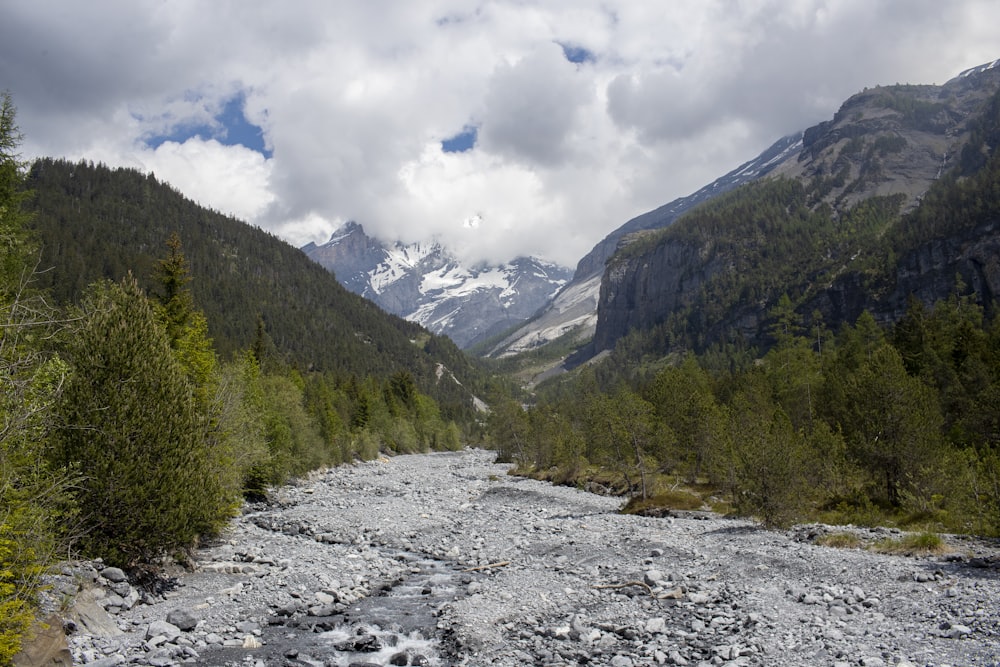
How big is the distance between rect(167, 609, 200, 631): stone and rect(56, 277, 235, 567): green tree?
8.98 ft

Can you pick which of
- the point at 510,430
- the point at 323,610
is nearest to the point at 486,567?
the point at 323,610

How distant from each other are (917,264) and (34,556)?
226017 millimetres

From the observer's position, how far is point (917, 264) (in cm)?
18500

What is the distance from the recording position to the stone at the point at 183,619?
1695 centimetres

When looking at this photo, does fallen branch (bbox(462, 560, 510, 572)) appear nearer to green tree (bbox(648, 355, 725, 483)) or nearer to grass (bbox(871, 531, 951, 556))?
grass (bbox(871, 531, 951, 556))

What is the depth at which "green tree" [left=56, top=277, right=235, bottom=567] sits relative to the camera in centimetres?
1769

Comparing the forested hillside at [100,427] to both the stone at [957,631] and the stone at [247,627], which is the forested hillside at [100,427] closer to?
the stone at [247,627]

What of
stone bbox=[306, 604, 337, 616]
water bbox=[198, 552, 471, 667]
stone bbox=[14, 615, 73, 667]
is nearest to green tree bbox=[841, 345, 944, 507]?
water bbox=[198, 552, 471, 667]

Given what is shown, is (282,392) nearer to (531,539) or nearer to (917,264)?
(531,539)

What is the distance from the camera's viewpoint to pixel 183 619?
1716 centimetres

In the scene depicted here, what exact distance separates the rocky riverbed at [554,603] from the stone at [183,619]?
5 cm

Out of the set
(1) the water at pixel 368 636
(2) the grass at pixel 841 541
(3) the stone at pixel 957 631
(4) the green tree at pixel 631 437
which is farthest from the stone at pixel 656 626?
(4) the green tree at pixel 631 437

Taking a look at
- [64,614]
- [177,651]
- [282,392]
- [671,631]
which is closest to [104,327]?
[64,614]

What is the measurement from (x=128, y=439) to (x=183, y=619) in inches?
225
